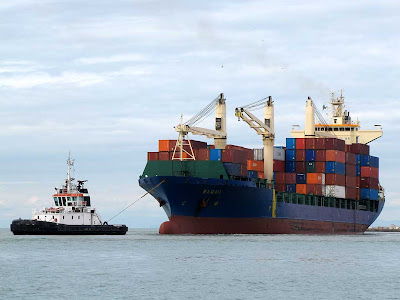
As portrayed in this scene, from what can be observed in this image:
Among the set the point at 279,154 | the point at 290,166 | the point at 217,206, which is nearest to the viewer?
the point at 217,206

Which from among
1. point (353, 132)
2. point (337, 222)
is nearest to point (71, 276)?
point (337, 222)

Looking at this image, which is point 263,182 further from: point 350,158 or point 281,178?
point 350,158

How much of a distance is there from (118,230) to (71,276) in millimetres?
45878

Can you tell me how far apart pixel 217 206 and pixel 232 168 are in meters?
4.18

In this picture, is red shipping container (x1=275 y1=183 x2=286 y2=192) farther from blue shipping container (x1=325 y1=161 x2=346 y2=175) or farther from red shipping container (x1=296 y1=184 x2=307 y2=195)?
blue shipping container (x1=325 y1=161 x2=346 y2=175)

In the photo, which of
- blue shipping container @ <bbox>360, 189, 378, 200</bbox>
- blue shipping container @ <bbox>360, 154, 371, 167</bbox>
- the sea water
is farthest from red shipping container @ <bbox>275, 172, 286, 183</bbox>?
the sea water

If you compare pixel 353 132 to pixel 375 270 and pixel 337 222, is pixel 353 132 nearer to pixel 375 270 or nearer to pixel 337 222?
pixel 337 222

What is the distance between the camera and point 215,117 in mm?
95188

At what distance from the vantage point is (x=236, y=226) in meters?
87.8

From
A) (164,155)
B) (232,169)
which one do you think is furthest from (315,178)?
(164,155)

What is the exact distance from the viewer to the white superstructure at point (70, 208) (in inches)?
3492

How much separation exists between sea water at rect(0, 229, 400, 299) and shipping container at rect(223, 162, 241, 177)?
1165 cm

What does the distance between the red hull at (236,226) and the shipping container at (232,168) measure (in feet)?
16.2

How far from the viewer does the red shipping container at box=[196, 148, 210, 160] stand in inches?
3376
